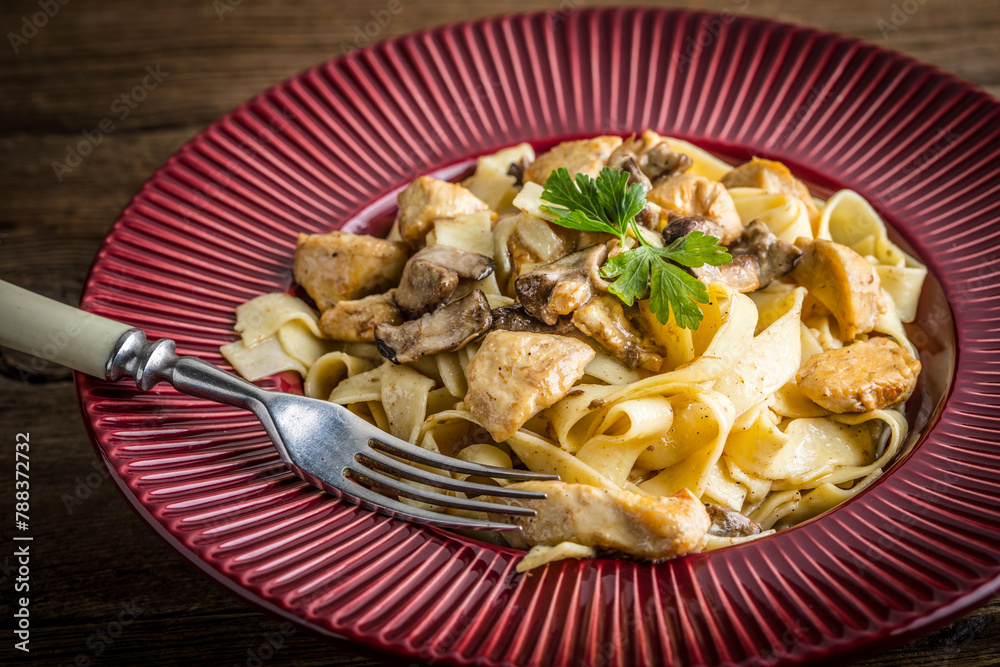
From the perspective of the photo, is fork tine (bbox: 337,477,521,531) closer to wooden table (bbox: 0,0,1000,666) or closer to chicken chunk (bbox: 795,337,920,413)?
wooden table (bbox: 0,0,1000,666)

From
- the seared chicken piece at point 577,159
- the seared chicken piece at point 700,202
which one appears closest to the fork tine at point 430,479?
the seared chicken piece at point 700,202

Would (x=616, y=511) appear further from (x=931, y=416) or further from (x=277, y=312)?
(x=277, y=312)

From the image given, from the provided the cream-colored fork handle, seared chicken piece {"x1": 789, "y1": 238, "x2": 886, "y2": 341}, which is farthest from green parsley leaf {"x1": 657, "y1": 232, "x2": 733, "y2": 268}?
the cream-colored fork handle

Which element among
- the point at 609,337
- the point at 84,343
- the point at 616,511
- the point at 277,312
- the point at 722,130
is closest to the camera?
the point at 616,511

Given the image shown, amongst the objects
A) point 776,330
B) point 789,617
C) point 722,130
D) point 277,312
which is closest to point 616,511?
point 789,617

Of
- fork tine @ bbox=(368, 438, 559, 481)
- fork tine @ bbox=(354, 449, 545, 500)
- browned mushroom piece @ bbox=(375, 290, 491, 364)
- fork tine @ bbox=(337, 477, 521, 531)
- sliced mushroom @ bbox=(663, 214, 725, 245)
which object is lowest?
fork tine @ bbox=(337, 477, 521, 531)

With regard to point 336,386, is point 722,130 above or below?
above

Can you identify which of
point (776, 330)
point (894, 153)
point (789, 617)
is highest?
point (894, 153)
